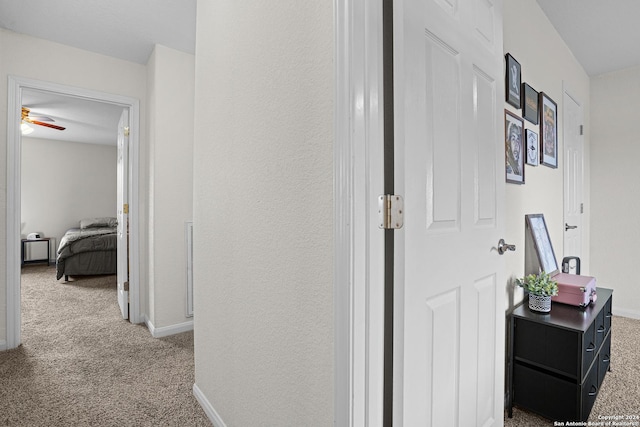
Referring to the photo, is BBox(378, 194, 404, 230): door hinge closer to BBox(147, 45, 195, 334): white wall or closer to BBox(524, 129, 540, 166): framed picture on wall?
BBox(524, 129, 540, 166): framed picture on wall

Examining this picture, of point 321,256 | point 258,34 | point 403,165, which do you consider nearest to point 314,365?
point 321,256

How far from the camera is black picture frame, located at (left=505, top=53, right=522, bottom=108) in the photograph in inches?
69.3

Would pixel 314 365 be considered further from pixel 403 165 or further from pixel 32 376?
pixel 32 376

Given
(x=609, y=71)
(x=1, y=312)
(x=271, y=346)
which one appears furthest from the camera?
(x=609, y=71)

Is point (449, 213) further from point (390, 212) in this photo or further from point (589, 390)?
point (589, 390)

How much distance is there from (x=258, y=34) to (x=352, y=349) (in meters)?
1.14

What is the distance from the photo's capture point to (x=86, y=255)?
489cm

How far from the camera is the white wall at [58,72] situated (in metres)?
2.48

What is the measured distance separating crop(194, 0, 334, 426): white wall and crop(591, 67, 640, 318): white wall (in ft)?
12.3

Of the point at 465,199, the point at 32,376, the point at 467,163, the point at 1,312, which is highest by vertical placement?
the point at 467,163

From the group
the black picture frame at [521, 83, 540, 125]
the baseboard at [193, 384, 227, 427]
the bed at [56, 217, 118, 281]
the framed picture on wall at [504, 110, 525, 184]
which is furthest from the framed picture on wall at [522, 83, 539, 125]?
the bed at [56, 217, 118, 281]

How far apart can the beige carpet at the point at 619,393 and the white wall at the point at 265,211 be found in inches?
52.7

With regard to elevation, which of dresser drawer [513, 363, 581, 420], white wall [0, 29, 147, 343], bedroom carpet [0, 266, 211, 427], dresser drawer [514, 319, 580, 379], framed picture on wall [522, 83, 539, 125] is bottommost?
bedroom carpet [0, 266, 211, 427]

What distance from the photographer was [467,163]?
3.89 ft
